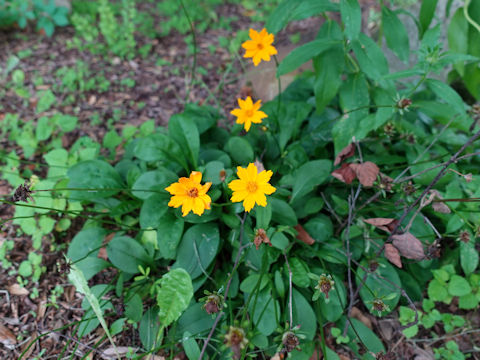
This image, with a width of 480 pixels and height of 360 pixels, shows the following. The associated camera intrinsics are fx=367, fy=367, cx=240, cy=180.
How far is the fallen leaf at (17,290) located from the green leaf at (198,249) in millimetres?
834

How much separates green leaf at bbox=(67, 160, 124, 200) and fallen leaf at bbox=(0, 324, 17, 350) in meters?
0.73

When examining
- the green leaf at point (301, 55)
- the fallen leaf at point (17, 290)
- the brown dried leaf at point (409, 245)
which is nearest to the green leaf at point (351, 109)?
the green leaf at point (301, 55)

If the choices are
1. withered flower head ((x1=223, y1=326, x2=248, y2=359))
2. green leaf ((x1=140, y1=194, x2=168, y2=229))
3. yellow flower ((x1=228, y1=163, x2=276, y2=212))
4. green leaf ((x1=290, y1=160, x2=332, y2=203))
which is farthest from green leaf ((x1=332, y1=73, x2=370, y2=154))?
withered flower head ((x1=223, y1=326, x2=248, y2=359))

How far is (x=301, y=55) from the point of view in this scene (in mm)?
1884

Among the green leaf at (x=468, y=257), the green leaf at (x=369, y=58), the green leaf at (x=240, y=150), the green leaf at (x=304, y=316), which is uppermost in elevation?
the green leaf at (x=369, y=58)

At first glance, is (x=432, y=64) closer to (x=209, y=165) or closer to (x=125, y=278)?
(x=209, y=165)

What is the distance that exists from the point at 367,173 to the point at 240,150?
2.42 feet

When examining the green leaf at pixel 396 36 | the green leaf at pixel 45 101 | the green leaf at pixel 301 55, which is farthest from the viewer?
the green leaf at pixel 45 101

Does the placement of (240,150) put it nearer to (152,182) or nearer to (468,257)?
(152,182)

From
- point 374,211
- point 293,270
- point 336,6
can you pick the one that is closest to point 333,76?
point 336,6

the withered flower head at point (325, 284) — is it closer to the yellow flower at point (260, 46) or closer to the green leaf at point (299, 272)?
the green leaf at point (299, 272)

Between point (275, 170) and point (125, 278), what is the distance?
0.98 meters

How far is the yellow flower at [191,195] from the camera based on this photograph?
4.68ft

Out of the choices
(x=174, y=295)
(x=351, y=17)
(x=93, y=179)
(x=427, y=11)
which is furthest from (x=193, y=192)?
(x=427, y=11)
